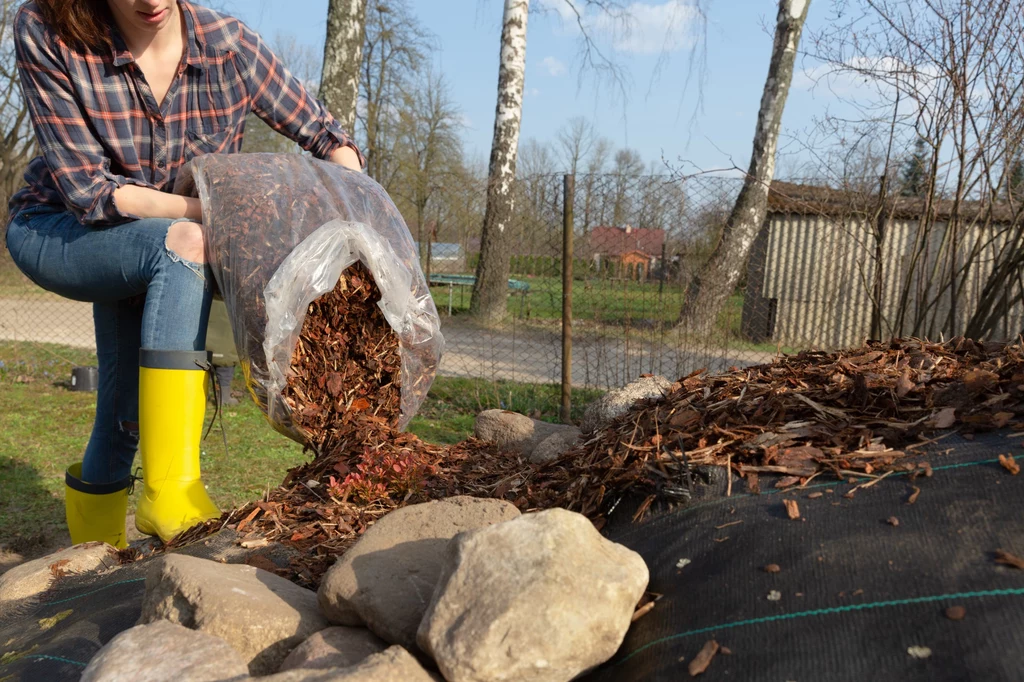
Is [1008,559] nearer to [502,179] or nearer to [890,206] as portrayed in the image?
[502,179]

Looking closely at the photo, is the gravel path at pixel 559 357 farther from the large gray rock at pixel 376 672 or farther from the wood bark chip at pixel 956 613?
the large gray rock at pixel 376 672

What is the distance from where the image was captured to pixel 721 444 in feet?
6.59

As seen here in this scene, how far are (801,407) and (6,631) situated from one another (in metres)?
2.24

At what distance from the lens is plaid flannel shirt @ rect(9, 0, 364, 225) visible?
2.38 m

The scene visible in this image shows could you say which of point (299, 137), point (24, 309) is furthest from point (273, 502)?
point (24, 309)

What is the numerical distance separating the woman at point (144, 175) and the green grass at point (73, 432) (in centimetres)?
162

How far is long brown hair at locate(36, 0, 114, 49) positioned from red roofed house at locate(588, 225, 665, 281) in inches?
164

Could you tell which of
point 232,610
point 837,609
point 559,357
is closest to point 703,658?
point 837,609

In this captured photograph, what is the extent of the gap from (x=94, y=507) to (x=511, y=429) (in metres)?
2.10

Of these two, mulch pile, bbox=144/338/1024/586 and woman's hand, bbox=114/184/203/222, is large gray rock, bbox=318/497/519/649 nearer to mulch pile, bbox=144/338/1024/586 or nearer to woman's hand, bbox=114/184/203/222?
mulch pile, bbox=144/338/1024/586

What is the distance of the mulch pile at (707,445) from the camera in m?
1.90

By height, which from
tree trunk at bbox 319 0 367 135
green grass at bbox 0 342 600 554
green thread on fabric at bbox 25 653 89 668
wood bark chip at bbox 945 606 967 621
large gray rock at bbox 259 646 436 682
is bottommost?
green grass at bbox 0 342 600 554

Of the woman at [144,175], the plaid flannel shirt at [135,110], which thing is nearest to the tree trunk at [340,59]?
the plaid flannel shirt at [135,110]

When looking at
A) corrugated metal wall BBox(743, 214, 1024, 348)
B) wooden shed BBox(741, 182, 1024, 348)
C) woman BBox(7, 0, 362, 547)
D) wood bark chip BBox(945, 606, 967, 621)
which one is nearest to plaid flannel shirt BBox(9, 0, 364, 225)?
woman BBox(7, 0, 362, 547)
